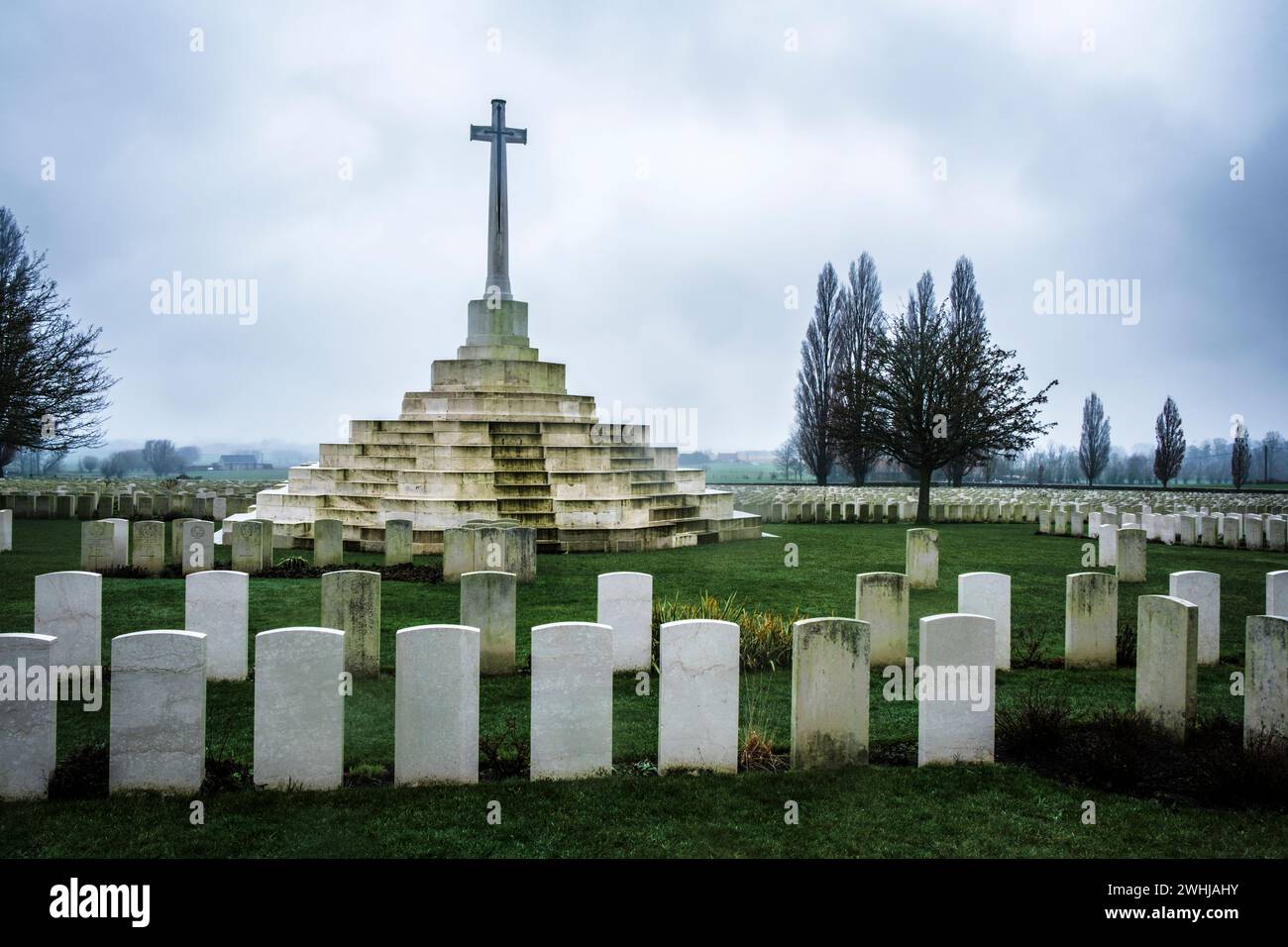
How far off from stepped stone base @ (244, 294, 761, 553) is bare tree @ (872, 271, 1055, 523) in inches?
250

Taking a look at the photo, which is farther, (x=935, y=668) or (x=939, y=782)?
(x=935, y=668)

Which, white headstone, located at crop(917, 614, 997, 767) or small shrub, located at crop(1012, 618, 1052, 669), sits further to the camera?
small shrub, located at crop(1012, 618, 1052, 669)

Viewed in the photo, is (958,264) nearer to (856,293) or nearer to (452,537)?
(856,293)

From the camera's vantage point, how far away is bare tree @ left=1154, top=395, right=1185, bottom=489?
49469 millimetres

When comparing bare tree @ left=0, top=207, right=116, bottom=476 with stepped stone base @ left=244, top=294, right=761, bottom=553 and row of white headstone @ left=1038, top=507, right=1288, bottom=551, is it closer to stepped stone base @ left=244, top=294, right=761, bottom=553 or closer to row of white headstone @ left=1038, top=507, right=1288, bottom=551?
stepped stone base @ left=244, top=294, right=761, bottom=553

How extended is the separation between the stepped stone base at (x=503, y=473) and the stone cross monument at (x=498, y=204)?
23.5 inches

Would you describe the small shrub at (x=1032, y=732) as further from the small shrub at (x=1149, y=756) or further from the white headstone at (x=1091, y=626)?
the white headstone at (x=1091, y=626)

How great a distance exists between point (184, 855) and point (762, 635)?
494 centimetres

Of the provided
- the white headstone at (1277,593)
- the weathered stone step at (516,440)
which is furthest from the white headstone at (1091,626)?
the weathered stone step at (516,440)

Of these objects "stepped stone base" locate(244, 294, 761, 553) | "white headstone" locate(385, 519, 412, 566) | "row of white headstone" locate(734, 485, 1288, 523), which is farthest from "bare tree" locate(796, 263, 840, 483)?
"white headstone" locate(385, 519, 412, 566)

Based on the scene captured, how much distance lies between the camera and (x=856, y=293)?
43.6m

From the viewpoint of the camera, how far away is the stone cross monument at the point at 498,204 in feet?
63.2
